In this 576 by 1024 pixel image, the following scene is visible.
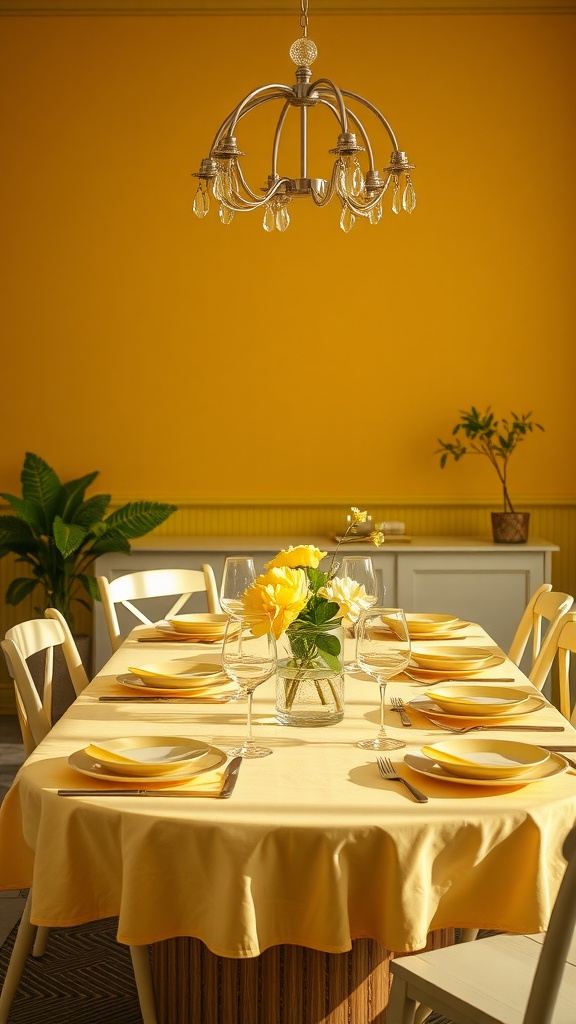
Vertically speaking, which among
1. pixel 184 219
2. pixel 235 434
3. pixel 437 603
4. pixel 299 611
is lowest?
pixel 437 603

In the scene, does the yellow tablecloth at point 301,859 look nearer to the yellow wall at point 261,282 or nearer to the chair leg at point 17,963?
the chair leg at point 17,963

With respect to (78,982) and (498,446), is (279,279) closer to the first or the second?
(498,446)

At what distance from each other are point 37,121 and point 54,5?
54 cm

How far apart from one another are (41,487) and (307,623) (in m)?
3.05

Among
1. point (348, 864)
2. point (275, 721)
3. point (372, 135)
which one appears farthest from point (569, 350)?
point (348, 864)

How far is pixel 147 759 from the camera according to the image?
68.5 inches

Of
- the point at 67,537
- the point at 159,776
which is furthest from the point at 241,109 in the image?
the point at 67,537

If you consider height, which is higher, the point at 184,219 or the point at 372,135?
the point at 372,135

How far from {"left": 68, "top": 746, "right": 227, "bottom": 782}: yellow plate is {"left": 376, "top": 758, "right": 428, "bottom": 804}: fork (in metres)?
0.26

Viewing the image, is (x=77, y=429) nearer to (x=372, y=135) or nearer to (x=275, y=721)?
(x=372, y=135)

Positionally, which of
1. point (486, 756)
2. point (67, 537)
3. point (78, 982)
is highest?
point (67, 537)

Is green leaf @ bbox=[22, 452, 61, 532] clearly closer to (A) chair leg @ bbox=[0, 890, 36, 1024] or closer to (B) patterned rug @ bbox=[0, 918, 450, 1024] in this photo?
(B) patterned rug @ bbox=[0, 918, 450, 1024]

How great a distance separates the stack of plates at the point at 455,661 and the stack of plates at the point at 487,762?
60 centimetres

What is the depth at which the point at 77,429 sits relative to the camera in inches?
203
